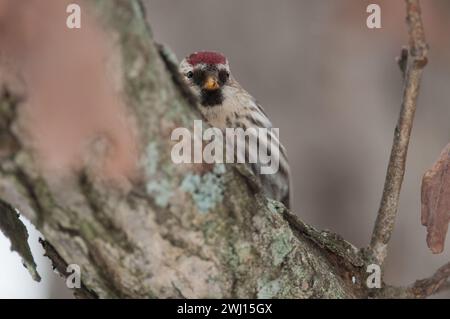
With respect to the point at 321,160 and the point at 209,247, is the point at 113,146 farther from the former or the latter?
the point at 321,160

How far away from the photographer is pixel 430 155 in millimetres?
2848

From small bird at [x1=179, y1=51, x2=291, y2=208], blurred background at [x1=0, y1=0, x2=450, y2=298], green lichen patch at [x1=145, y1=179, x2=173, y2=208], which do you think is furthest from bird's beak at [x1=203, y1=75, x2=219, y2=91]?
green lichen patch at [x1=145, y1=179, x2=173, y2=208]

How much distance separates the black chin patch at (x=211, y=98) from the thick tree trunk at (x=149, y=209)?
44.1 inches

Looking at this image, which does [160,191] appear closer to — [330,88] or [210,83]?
[210,83]

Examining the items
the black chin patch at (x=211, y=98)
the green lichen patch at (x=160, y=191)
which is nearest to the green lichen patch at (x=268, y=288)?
the green lichen patch at (x=160, y=191)

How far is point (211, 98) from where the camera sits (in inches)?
90.2

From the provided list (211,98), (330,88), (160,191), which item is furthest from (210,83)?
(160,191)

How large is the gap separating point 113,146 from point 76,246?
0.19 m

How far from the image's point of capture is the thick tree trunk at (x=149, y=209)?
3.24 feet

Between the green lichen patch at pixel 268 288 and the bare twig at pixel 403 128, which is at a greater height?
the bare twig at pixel 403 128

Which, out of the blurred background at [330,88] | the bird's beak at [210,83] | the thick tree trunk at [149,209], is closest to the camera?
the thick tree trunk at [149,209]

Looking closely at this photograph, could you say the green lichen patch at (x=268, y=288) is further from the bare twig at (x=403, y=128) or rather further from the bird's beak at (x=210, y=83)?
the bird's beak at (x=210, y=83)

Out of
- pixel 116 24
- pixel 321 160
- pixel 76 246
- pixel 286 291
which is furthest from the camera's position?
pixel 321 160

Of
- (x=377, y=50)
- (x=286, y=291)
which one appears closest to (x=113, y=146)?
(x=286, y=291)
